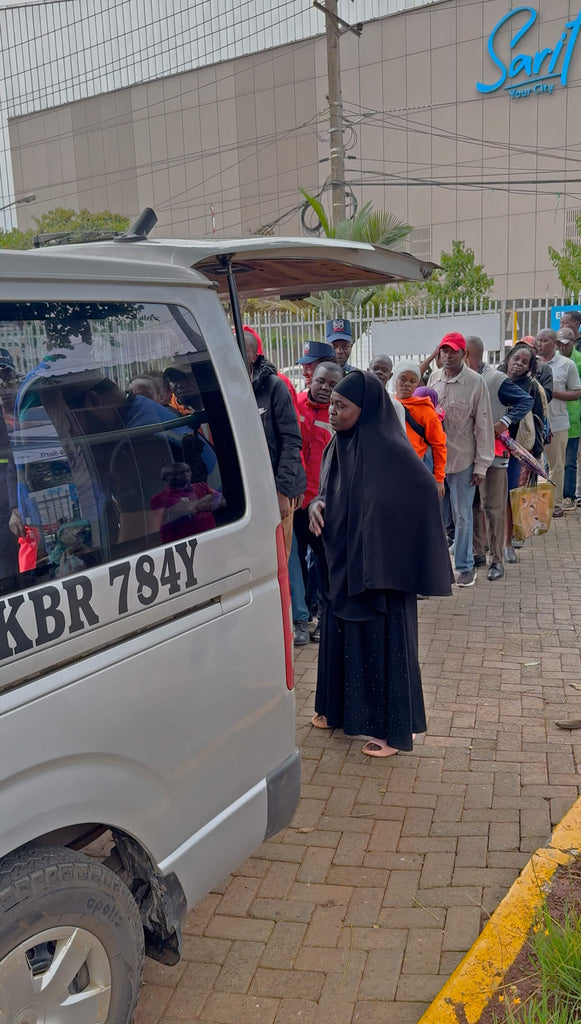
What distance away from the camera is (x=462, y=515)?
7.07 meters

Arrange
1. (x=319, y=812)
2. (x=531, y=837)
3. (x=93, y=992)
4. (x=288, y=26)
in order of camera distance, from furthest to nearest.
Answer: (x=288, y=26) → (x=319, y=812) → (x=531, y=837) → (x=93, y=992)

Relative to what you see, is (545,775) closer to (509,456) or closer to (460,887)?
(460,887)

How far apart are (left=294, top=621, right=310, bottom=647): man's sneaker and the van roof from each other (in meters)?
2.60

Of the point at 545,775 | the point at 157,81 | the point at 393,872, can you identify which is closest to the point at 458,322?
the point at 545,775

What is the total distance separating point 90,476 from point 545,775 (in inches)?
111

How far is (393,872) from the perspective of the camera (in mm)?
3318

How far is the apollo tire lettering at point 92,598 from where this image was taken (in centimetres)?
191

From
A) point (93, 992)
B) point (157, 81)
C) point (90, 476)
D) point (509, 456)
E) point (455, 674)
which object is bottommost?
point (455, 674)

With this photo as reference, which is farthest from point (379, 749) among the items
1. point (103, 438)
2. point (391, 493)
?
point (103, 438)

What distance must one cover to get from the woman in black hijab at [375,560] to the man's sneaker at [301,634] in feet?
5.04

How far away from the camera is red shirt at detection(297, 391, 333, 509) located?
6.03 m

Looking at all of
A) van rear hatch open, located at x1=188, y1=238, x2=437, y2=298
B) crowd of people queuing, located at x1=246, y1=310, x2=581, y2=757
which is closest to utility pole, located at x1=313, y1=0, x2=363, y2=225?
crowd of people queuing, located at x1=246, y1=310, x2=581, y2=757

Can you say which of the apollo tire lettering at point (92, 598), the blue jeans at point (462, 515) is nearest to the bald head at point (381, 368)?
the blue jeans at point (462, 515)

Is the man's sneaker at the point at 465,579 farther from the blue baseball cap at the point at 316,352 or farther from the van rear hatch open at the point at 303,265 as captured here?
the van rear hatch open at the point at 303,265
